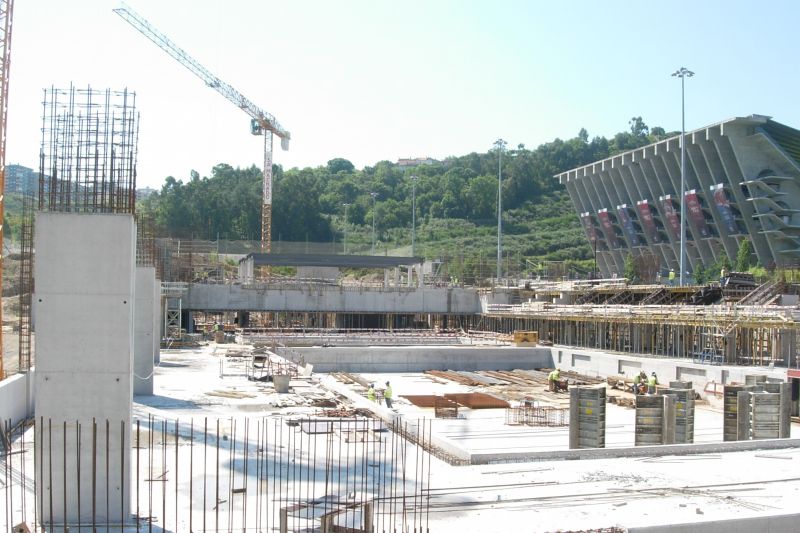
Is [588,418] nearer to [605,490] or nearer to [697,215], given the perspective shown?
[605,490]

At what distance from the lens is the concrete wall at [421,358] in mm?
41156

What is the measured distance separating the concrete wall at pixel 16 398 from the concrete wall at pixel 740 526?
12.4 metres

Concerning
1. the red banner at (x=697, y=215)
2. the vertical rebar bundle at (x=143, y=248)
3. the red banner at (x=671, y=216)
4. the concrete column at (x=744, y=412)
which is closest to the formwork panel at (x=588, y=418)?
the concrete column at (x=744, y=412)

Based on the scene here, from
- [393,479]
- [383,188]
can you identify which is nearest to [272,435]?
[393,479]

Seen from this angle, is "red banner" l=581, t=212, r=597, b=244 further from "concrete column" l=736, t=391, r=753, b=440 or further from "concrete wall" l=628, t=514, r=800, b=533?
"concrete wall" l=628, t=514, r=800, b=533

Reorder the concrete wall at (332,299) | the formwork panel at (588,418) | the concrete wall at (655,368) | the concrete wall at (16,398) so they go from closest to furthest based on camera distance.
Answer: the concrete wall at (16,398), the formwork panel at (588,418), the concrete wall at (655,368), the concrete wall at (332,299)

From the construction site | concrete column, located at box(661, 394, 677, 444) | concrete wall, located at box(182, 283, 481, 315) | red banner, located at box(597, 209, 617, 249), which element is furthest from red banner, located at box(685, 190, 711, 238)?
concrete column, located at box(661, 394, 677, 444)

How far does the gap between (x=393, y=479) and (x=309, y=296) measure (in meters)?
41.1

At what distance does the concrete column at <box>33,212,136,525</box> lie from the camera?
11.4 metres

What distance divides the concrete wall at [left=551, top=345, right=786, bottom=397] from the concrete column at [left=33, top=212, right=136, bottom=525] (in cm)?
2210

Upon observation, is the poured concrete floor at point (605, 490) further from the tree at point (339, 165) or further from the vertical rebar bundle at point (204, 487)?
the tree at point (339, 165)

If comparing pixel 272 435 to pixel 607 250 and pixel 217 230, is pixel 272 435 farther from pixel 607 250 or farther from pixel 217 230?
pixel 217 230

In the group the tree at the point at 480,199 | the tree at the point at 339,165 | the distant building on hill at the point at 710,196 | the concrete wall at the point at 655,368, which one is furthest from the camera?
the tree at the point at 339,165

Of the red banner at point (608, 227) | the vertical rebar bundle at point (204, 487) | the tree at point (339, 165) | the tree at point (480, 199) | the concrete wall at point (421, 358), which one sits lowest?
the concrete wall at point (421, 358)
